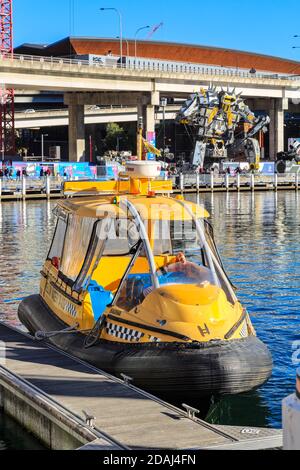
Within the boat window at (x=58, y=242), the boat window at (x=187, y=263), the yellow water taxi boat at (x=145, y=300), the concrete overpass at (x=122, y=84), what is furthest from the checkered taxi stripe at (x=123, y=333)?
the concrete overpass at (x=122, y=84)

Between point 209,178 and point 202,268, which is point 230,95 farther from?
point 202,268

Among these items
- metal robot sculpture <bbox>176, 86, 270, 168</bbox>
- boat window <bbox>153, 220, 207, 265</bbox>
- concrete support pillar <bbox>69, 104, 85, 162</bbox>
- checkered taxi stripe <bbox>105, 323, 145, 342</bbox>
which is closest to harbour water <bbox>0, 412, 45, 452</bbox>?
checkered taxi stripe <bbox>105, 323, 145, 342</bbox>

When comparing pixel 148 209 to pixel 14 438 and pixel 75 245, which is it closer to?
pixel 75 245

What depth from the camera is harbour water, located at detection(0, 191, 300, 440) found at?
14.9 m

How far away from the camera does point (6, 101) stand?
120 m

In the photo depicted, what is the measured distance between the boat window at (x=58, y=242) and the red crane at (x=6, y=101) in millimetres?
98411

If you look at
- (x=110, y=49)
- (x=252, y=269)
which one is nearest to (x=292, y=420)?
(x=252, y=269)

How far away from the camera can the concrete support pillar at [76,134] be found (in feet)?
343

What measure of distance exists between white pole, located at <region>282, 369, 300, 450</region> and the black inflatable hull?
21.0 ft

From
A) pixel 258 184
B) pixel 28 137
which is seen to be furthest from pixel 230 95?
pixel 28 137

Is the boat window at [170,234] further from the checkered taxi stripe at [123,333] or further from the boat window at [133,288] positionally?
the checkered taxi stripe at [123,333]

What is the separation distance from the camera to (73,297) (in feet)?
53.7

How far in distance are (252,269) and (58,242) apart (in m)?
14.4

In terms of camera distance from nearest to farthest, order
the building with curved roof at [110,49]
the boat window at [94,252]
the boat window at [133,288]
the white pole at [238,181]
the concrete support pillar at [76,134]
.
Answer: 1. the boat window at [133,288]
2. the boat window at [94,252]
3. the white pole at [238,181]
4. the concrete support pillar at [76,134]
5. the building with curved roof at [110,49]
